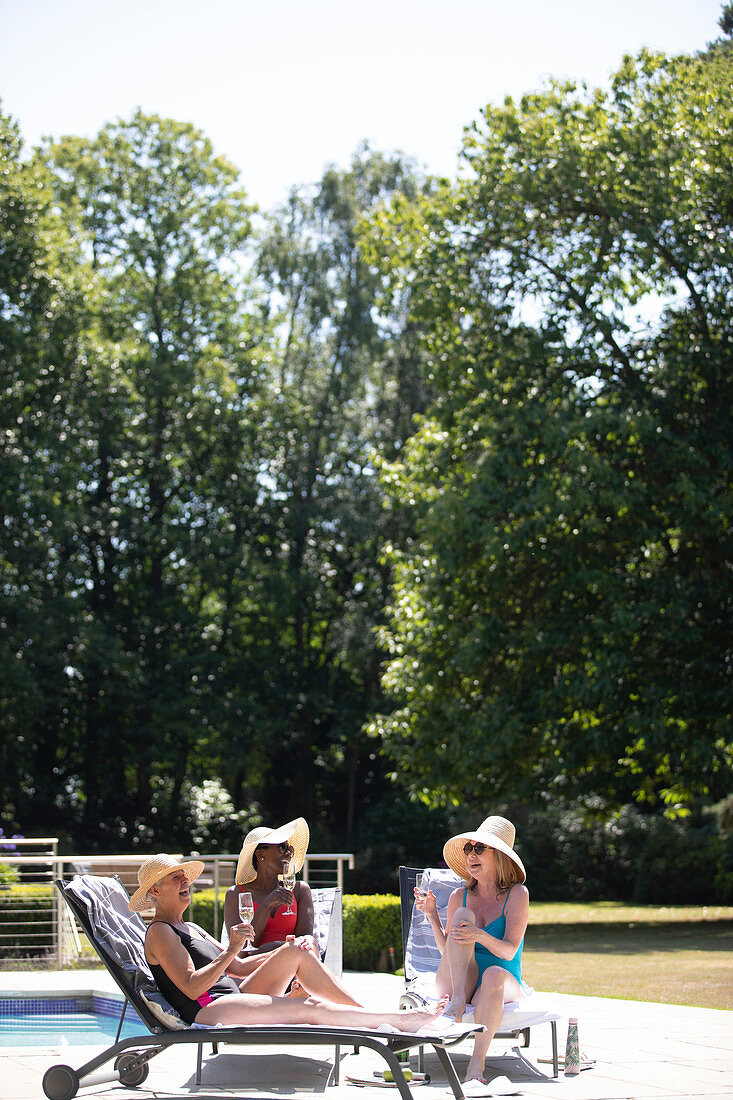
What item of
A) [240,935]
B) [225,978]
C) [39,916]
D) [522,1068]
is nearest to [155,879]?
[240,935]

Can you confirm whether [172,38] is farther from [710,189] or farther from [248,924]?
[248,924]

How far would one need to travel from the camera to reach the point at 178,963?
201 inches

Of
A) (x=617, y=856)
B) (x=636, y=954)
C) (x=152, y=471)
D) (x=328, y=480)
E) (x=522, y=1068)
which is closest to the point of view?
(x=522, y=1068)

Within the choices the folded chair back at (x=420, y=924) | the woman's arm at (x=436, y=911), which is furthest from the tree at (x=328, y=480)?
the woman's arm at (x=436, y=911)

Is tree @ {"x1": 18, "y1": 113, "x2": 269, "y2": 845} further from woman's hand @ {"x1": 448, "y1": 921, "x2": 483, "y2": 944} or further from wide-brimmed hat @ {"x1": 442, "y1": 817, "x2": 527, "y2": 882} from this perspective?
woman's hand @ {"x1": 448, "y1": 921, "x2": 483, "y2": 944}

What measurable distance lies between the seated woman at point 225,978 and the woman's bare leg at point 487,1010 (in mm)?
343

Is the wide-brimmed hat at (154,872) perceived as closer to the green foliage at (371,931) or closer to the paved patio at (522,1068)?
the paved patio at (522,1068)

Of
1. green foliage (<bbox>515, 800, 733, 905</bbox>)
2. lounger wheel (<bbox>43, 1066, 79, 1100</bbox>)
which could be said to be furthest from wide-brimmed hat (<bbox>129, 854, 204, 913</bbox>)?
green foliage (<bbox>515, 800, 733, 905</bbox>)

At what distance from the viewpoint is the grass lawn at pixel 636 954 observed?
10.1m

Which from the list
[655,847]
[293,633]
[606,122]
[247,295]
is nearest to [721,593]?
[606,122]

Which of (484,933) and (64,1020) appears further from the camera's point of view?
(64,1020)

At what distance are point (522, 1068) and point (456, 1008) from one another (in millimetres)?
847

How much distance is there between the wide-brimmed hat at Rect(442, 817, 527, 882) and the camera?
571 centimetres

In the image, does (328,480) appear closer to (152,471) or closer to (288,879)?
(152,471)
